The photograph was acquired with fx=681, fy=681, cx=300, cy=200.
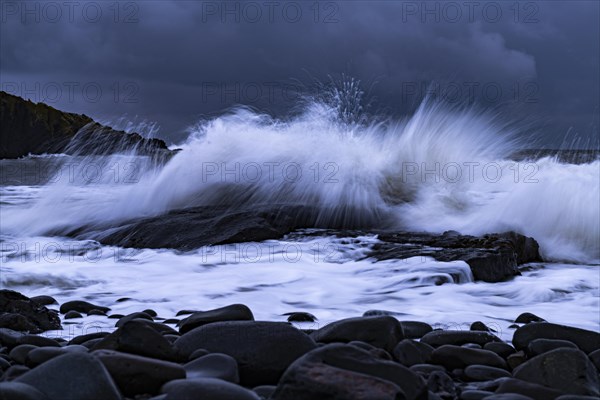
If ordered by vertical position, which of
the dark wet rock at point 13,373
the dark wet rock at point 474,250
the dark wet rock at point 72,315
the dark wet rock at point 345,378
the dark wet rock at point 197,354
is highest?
the dark wet rock at point 474,250

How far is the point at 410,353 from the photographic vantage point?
285cm

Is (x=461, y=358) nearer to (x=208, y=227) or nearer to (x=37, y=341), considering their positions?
(x=37, y=341)

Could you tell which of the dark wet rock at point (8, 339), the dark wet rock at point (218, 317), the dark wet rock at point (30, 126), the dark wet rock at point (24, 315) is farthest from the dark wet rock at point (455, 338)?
the dark wet rock at point (30, 126)

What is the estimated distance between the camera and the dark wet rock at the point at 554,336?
10.2ft

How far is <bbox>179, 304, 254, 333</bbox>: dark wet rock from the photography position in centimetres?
325

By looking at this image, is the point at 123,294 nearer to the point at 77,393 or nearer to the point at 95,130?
the point at 77,393

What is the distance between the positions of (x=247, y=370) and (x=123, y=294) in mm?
2596

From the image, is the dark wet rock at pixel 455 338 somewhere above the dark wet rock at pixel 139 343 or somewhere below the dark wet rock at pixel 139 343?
below

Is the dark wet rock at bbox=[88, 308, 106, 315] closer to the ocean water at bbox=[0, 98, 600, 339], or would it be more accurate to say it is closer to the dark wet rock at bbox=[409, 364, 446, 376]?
the ocean water at bbox=[0, 98, 600, 339]

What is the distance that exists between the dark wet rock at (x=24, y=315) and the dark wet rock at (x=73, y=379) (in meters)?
1.61

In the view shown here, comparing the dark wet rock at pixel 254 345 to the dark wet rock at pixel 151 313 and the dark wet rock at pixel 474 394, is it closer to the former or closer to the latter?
the dark wet rock at pixel 474 394

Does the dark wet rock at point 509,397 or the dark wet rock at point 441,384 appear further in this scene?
the dark wet rock at point 441,384

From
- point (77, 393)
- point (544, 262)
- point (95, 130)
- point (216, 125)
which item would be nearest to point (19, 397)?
point (77, 393)

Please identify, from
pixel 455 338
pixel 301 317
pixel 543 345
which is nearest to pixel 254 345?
pixel 455 338
